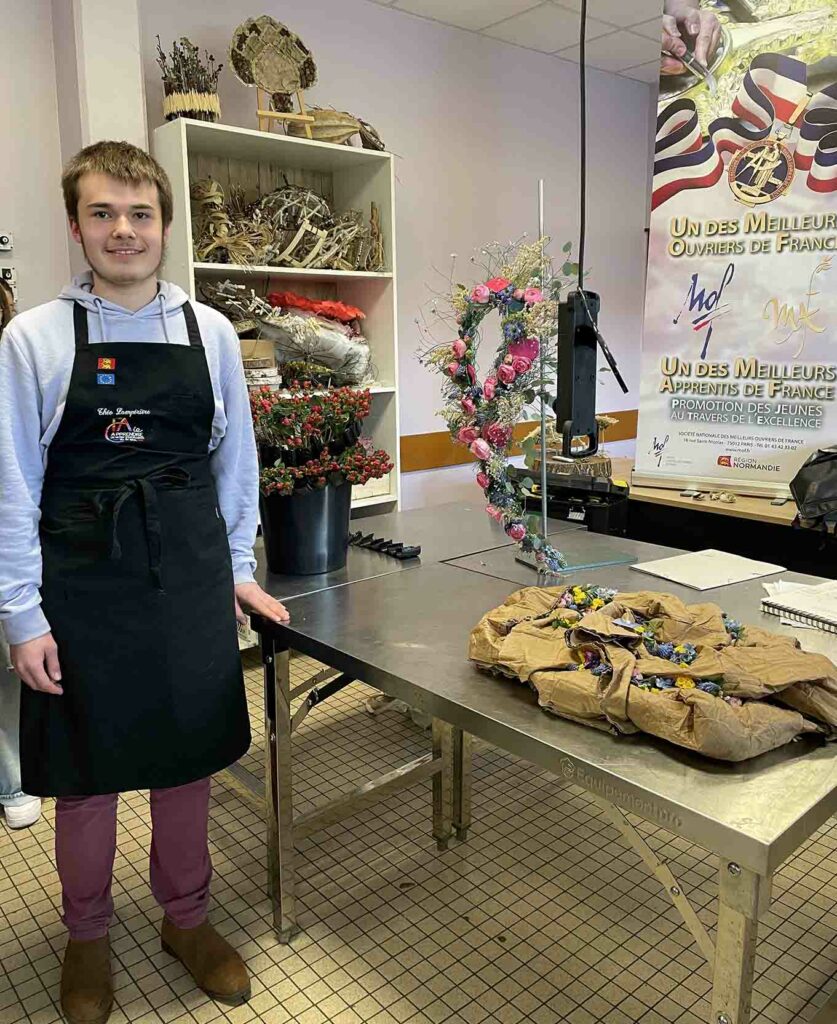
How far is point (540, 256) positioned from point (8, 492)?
118 cm

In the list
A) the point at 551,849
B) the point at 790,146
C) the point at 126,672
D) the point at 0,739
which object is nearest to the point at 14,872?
the point at 0,739

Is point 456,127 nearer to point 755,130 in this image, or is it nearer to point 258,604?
point 755,130

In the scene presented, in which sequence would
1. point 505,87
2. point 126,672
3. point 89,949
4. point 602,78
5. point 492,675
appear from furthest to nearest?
1. point 602,78
2. point 505,87
3. point 89,949
4. point 126,672
5. point 492,675

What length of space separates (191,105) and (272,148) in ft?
1.24

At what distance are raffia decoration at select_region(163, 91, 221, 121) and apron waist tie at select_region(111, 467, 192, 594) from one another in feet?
6.19

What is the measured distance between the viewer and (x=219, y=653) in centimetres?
163

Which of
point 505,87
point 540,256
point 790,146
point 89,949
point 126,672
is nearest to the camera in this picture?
point 126,672

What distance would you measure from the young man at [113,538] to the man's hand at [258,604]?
0.03ft

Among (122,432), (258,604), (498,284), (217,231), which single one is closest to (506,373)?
(498,284)

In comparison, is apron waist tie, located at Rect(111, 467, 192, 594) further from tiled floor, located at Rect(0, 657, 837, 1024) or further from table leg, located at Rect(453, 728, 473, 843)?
table leg, located at Rect(453, 728, 473, 843)

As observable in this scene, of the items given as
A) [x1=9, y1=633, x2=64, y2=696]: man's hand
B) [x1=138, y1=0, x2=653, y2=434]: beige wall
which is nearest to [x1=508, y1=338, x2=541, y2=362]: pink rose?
[x1=9, y1=633, x2=64, y2=696]: man's hand

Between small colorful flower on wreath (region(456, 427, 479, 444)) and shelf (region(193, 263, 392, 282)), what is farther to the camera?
shelf (region(193, 263, 392, 282))

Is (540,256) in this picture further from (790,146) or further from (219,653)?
(790,146)

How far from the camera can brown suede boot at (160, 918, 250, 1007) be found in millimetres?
1714
